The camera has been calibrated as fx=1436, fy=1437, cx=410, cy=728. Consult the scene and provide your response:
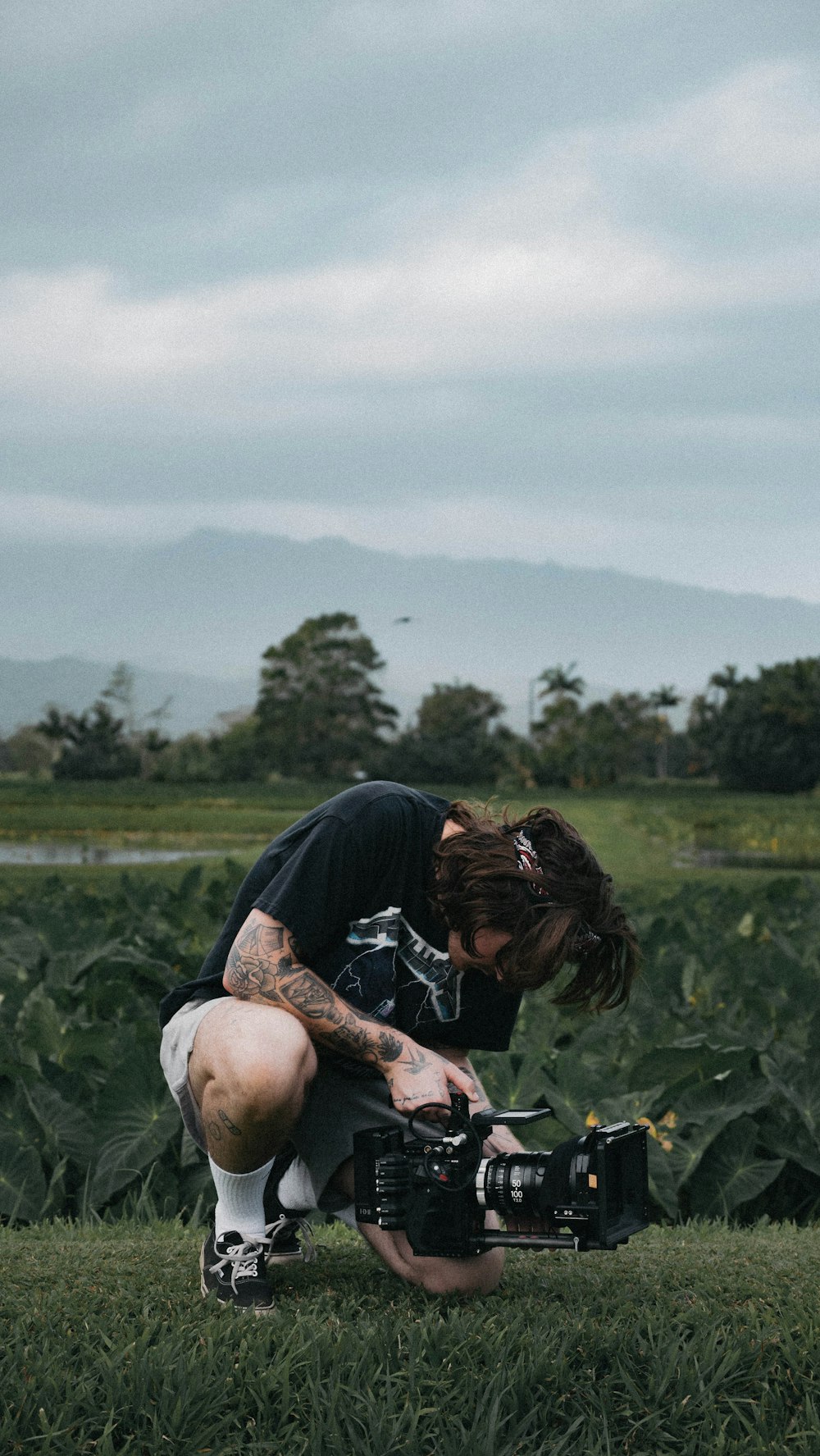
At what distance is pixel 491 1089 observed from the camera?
3914 mm

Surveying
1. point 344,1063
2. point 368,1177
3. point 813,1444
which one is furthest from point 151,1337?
point 813,1444

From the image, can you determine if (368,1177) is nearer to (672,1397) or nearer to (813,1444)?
(672,1397)

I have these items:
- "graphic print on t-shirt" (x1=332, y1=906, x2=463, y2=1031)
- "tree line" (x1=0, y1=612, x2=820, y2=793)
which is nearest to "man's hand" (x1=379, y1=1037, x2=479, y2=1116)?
"graphic print on t-shirt" (x1=332, y1=906, x2=463, y2=1031)

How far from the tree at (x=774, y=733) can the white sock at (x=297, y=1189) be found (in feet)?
186

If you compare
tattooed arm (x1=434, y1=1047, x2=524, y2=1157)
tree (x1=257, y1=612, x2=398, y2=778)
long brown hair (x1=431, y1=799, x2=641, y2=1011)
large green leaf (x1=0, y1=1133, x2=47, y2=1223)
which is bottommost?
large green leaf (x1=0, y1=1133, x2=47, y2=1223)

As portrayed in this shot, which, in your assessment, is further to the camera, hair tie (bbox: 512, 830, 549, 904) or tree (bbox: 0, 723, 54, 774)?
tree (bbox: 0, 723, 54, 774)

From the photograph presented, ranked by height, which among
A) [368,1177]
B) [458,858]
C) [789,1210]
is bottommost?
[789,1210]

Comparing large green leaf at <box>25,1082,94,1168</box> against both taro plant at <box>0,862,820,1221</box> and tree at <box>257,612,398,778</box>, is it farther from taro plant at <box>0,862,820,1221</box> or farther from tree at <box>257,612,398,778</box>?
tree at <box>257,612,398,778</box>

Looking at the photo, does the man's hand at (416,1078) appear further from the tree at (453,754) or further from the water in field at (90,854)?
the tree at (453,754)

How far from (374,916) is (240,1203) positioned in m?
0.59

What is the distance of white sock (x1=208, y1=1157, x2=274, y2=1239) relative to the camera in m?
2.66

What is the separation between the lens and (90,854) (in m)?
21.0

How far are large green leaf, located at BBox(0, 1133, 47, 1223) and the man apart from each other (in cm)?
106

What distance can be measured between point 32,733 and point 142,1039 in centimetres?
8248
